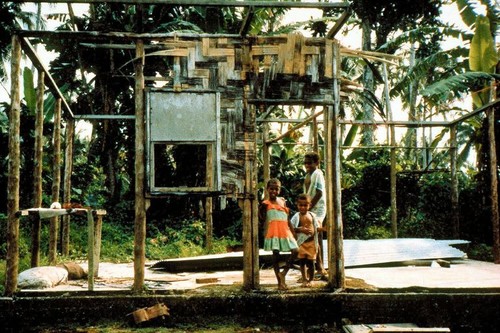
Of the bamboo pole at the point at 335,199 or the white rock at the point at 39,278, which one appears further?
the bamboo pole at the point at 335,199

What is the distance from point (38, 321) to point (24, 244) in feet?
19.9

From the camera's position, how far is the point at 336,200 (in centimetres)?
562

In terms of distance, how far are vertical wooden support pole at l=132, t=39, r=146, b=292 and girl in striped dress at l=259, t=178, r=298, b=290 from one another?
150cm

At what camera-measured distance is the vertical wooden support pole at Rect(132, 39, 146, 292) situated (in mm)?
5262

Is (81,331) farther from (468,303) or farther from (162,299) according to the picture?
(468,303)

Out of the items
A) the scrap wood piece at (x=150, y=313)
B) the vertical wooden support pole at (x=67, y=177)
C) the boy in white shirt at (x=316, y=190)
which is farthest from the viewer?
the vertical wooden support pole at (x=67, y=177)

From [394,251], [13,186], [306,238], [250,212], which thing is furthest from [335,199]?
[13,186]

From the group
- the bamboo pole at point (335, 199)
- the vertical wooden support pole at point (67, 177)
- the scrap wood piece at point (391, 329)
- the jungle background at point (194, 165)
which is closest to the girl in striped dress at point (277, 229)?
the bamboo pole at point (335, 199)

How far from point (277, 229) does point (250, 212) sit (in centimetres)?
48

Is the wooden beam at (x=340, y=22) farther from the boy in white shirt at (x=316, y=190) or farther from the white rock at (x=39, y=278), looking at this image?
the white rock at (x=39, y=278)

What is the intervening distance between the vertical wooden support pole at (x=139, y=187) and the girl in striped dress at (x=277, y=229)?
150cm

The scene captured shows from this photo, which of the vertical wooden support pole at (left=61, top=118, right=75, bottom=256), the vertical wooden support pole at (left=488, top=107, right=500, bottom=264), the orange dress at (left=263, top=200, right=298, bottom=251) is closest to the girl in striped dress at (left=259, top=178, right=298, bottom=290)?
the orange dress at (left=263, top=200, right=298, bottom=251)

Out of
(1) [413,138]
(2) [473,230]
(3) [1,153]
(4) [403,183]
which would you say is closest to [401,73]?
(1) [413,138]

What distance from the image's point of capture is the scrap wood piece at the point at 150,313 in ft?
15.8
